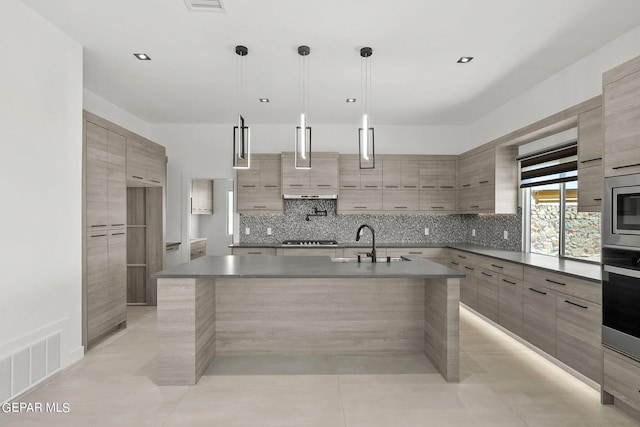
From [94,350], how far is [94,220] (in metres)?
1.30

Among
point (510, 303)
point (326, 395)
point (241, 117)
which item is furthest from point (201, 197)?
point (510, 303)

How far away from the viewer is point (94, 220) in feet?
11.5

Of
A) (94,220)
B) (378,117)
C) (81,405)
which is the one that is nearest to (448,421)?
(81,405)

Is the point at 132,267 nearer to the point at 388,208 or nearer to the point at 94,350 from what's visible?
the point at 94,350

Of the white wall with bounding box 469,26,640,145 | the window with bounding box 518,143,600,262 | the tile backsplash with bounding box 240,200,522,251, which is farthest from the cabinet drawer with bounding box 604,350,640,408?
the tile backsplash with bounding box 240,200,522,251

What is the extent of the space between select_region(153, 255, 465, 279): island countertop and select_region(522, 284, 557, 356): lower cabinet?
99cm

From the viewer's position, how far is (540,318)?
3.18m

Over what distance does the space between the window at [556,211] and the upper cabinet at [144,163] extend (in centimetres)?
484

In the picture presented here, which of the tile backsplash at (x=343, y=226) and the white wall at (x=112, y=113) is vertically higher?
the white wall at (x=112, y=113)

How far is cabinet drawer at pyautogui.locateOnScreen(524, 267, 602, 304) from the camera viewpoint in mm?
2570

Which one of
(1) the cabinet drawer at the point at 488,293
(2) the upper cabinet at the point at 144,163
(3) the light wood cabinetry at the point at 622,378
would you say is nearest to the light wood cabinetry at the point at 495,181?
(1) the cabinet drawer at the point at 488,293

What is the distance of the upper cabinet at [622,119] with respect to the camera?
2229 millimetres

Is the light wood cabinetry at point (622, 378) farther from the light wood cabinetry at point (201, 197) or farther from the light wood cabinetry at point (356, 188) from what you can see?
Result: the light wood cabinetry at point (201, 197)

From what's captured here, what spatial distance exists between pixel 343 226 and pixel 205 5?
4.02m
